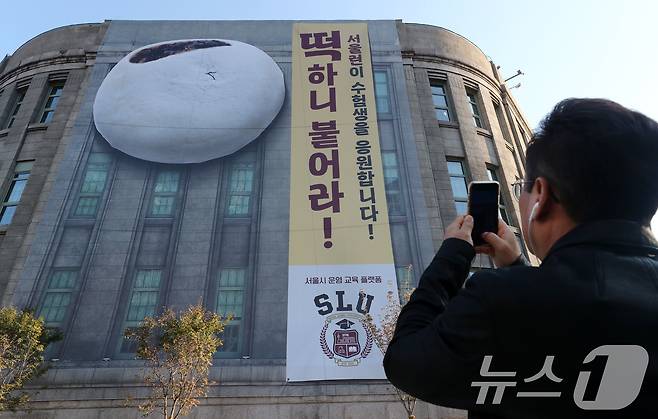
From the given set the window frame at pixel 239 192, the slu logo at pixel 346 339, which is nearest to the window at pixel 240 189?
the window frame at pixel 239 192

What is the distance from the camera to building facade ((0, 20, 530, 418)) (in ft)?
41.4

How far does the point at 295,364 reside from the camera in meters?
12.7

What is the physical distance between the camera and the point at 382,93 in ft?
63.1

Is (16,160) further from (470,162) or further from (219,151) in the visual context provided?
(470,162)

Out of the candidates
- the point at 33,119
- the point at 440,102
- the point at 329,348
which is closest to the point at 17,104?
the point at 33,119

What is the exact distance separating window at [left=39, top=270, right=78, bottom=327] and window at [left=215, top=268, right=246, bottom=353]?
5157 millimetres

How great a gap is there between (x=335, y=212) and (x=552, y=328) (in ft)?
47.5

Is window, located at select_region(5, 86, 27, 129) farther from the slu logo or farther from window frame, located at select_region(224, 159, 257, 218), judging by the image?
the slu logo

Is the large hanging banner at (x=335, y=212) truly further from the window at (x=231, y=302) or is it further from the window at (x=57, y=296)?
the window at (x=57, y=296)

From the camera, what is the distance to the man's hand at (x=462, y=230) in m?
1.40

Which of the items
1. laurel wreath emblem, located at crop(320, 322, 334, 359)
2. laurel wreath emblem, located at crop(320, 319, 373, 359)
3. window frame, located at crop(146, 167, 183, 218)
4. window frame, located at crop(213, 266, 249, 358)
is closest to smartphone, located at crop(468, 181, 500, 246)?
laurel wreath emblem, located at crop(320, 319, 373, 359)

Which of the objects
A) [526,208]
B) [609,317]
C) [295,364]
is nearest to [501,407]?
[609,317]

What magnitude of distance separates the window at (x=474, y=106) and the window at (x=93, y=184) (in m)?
17.3

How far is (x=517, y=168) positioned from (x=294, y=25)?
13.5 meters
